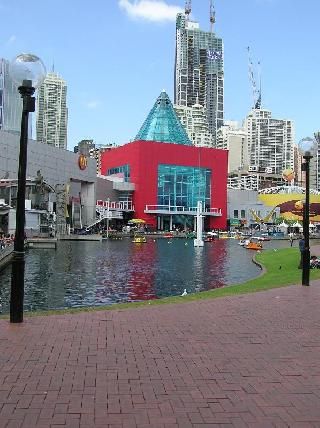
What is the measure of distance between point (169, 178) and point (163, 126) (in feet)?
66.7

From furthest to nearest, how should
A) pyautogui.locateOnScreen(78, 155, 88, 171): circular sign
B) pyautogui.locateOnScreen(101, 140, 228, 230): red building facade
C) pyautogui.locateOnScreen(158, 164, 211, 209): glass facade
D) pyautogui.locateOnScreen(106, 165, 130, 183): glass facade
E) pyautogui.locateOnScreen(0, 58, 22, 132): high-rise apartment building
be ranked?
1. pyautogui.locateOnScreen(106, 165, 130, 183): glass facade
2. pyautogui.locateOnScreen(158, 164, 211, 209): glass facade
3. pyautogui.locateOnScreen(101, 140, 228, 230): red building facade
4. pyautogui.locateOnScreen(78, 155, 88, 171): circular sign
5. pyautogui.locateOnScreen(0, 58, 22, 132): high-rise apartment building

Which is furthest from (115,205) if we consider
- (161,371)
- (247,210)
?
(161,371)

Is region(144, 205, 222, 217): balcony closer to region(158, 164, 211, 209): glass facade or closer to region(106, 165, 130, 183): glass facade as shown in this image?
region(158, 164, 211, 209): glass facade

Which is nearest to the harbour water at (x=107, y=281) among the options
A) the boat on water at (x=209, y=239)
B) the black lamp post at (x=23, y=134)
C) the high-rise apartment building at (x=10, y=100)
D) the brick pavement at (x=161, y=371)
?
the black lamp post at (x=23, y=134)

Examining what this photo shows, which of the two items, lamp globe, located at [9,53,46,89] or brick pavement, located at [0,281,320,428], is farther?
lamp globe, located at [9,53,46,89]

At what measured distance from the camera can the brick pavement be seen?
5.26 metres

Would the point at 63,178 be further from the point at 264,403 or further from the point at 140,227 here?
the point at 264,403

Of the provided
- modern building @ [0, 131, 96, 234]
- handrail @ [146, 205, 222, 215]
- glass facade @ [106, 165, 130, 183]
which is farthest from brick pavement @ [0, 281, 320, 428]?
glass facade @ [106, 165, 130, 183]

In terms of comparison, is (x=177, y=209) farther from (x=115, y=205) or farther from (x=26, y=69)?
(x=26, y=69)

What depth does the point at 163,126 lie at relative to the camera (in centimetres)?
13538

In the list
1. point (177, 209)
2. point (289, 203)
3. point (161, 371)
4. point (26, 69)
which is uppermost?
point (289, 203)

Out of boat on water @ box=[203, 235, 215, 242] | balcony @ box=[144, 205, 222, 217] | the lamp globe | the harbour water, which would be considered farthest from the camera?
balcony @ box=[144, 205, 222, 217]

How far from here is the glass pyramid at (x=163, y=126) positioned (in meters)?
134

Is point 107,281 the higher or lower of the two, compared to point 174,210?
lower
